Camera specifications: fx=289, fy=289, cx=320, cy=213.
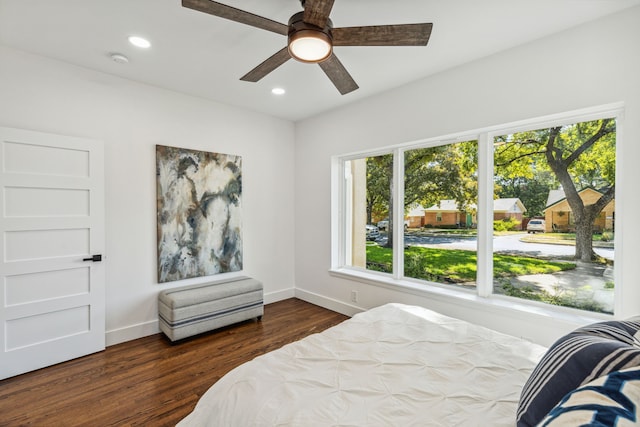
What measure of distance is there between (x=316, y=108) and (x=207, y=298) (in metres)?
2.68

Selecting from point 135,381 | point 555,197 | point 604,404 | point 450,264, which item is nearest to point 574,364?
point 604,404

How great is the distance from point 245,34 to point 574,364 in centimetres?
265

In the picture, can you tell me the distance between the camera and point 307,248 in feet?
14.0

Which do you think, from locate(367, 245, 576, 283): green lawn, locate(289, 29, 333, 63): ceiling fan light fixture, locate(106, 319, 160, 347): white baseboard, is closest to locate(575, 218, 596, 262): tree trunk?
locate(367, 245, 576, 283): green lawn

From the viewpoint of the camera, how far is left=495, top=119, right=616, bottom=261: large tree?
2.14 m

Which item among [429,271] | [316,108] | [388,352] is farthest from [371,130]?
[388,352]

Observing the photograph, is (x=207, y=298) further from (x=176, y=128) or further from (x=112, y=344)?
(x=176, y=128)

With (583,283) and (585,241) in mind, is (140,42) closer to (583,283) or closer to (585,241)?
(585,241)

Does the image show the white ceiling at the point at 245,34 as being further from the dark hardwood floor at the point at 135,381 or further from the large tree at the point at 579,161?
the dark hardwood floor at the point at 135,381

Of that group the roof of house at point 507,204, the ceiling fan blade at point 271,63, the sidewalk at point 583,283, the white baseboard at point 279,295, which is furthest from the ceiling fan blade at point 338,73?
the white baseboard at point 279,295

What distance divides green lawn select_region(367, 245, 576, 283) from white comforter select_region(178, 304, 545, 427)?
1.07 meters

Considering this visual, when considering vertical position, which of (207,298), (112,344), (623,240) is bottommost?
(112,344)

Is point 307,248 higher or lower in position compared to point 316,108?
lower

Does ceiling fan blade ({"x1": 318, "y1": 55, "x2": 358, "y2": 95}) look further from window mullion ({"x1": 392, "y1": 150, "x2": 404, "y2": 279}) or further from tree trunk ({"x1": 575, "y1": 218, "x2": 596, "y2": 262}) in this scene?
tree trunk ({"x1": 575, "y1": 218, "x2": 596, "y2": 262})
